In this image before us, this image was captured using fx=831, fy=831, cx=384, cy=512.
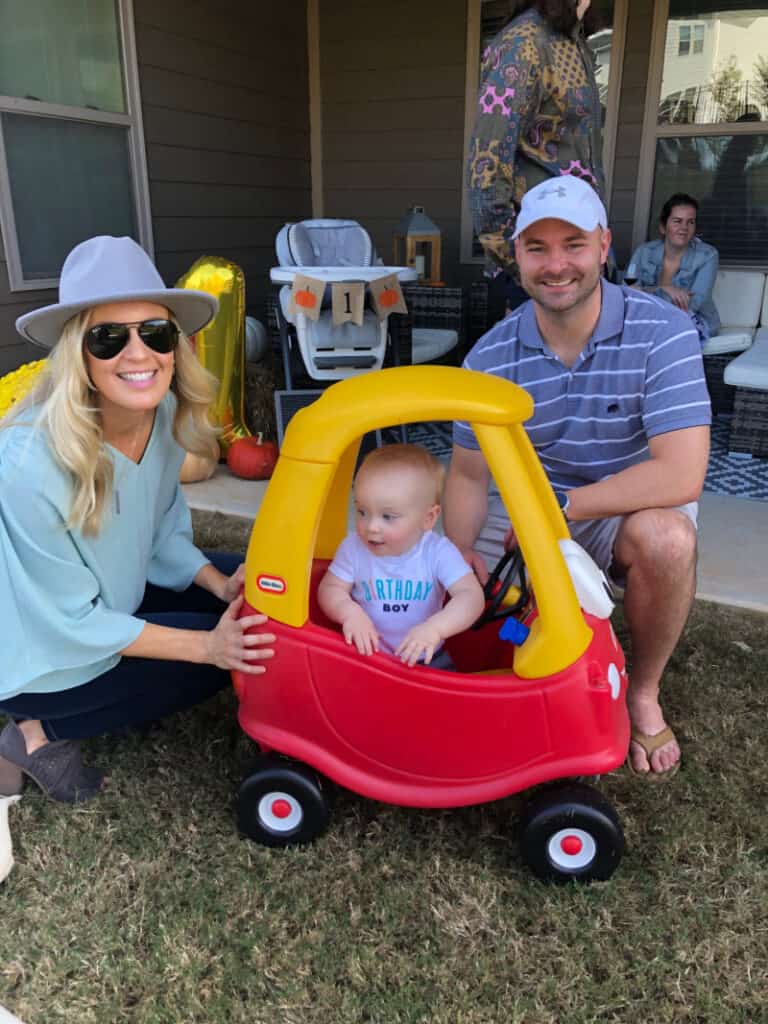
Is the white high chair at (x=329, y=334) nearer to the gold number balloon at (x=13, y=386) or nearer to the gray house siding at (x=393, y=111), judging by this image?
the gold number balloon at (x=13, y=386)

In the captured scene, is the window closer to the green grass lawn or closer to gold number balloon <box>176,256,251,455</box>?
gold number balloon <box>176,256,251,455</box>

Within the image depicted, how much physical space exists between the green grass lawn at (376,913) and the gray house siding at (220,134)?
3.21 metres

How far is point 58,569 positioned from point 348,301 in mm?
2205

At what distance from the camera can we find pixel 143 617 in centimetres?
191

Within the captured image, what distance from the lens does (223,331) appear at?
12.9 feet

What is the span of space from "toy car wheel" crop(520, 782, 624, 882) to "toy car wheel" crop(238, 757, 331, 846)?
0.42 metres

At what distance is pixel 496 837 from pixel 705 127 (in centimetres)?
495

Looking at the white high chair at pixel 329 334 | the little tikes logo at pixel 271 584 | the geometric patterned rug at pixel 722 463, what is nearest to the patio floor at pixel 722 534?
the geometric patterned rug at pixel 722 463

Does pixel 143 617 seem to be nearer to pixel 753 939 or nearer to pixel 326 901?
pixel 326 901

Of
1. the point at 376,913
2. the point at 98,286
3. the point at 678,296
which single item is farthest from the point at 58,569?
the point at 678,296

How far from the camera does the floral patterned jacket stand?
2482 millimetres

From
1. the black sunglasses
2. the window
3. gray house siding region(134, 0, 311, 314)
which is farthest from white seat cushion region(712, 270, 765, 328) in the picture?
the black sunglasses

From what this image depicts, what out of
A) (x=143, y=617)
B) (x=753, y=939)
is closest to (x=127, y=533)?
(x=143, y=617)

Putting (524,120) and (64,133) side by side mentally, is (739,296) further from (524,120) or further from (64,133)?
(64,133)
